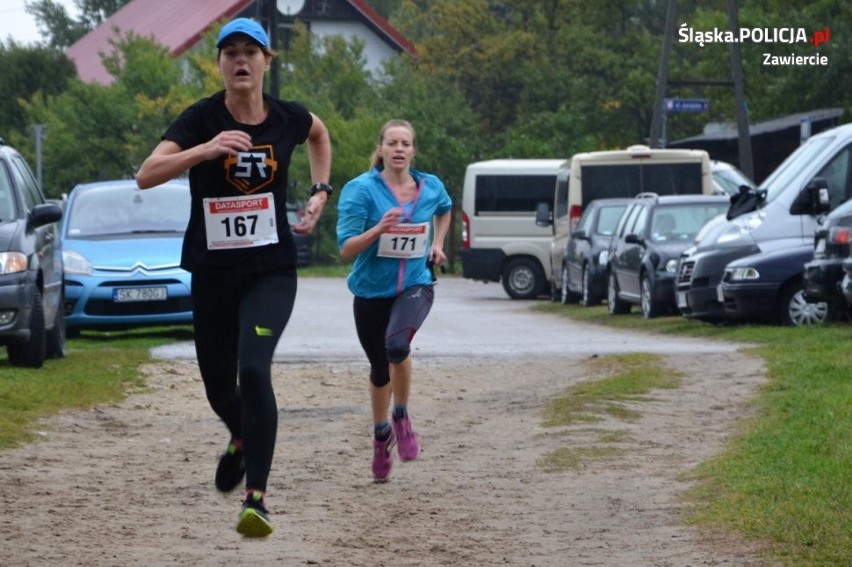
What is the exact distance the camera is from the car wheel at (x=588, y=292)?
30.9 metres

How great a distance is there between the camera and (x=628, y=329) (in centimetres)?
2372

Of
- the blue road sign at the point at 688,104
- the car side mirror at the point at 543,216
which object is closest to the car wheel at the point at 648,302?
the car side mirror at the point at 543,216

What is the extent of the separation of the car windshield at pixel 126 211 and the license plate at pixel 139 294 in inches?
45.8

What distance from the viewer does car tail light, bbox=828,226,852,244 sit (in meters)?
16.9

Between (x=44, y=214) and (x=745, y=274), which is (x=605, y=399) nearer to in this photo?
(x=44, y=214)

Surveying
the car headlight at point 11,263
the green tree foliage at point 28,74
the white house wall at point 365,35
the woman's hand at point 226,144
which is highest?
the white house wall at point 365,35

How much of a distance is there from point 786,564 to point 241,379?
2.07 metres

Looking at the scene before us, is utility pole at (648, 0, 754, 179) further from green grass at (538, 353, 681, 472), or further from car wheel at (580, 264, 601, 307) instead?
green grass at (538, 353, 681, 472)

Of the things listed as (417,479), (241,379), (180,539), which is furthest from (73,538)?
(417,479)

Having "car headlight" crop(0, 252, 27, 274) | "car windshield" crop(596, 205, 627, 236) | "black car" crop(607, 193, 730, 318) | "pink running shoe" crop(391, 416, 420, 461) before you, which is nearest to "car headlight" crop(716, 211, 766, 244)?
"black car" crop(607, 193, 730, 318)

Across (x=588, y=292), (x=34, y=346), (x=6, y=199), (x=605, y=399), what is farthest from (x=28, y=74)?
(x=605, y=399)

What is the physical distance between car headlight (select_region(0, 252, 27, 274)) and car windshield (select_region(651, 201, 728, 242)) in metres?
12.1

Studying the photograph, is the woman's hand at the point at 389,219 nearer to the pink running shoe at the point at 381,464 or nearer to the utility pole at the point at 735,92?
the pink running shoe at the point at 381,464

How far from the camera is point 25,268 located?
15266 millimetres
